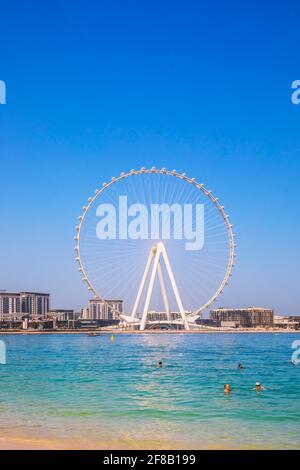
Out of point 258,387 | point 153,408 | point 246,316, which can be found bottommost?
point 246,316

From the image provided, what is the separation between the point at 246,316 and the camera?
18575 centimetres

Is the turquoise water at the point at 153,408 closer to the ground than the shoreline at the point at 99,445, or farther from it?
closer to the ground

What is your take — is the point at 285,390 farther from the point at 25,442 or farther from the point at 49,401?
the point at 25,442

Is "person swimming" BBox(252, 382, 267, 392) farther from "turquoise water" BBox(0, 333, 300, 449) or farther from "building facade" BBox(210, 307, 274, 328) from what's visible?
"building facade" BBox(210, 307, 274, 328)

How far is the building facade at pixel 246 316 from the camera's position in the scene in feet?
609

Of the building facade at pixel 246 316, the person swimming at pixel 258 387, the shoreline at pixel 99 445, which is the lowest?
the building facade at pixel 246 316

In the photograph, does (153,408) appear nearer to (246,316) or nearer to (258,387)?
(258,387)

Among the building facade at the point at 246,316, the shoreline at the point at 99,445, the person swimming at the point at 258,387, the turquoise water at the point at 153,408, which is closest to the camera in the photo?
the shoreline at the point at 99,445

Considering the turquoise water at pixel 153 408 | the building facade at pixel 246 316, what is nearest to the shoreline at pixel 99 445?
the turquoise water at pixel 153 408

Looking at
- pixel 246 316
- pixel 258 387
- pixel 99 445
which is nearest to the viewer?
pixel 99 445

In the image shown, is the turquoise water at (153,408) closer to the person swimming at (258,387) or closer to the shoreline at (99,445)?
the shoreline at (99,445)

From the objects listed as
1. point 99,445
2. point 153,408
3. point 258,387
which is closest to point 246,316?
point 258,387
